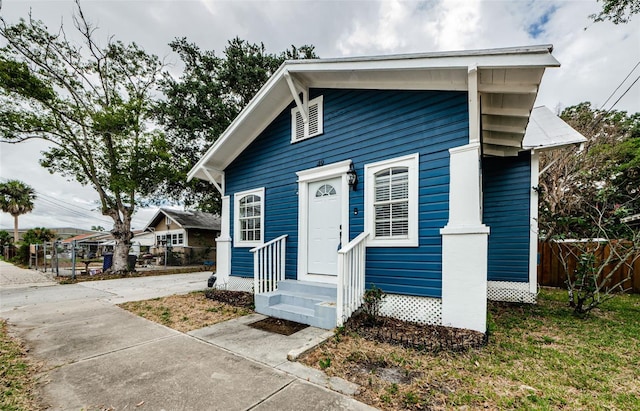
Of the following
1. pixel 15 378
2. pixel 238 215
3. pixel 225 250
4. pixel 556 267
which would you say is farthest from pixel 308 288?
pixel 556 267

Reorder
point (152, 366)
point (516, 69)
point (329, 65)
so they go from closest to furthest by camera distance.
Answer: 1. point (152, 366)
2. point (516, 69)
3. point (329, 65)

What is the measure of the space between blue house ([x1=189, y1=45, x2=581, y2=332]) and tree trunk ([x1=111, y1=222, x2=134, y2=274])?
7.56 meters

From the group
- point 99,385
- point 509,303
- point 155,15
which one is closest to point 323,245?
point 99,385

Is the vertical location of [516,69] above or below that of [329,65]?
below

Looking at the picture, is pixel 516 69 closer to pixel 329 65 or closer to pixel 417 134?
pixel 417 134

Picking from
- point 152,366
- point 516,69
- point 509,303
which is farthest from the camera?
point 509,303

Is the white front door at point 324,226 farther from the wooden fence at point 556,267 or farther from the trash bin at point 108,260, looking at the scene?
the trash bin at point 108,260

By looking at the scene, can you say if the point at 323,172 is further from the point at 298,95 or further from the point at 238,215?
the point at 238,215

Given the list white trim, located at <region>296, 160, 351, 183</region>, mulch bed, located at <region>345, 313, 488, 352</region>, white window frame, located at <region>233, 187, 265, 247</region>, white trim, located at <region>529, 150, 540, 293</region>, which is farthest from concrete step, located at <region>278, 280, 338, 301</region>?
white trim, located at <region>529, 150, 540, 293</region>

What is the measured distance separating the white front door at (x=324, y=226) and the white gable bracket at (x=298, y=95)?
1.47 meters

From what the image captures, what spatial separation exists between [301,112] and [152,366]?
4.77 meters

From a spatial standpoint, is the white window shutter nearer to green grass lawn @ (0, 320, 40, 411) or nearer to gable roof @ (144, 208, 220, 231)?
green grass lawn @ (0, 320, 40, 411)

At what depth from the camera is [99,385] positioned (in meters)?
2.57

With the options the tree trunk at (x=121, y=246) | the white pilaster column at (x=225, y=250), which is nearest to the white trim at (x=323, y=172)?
the white pilaster column at (x=225, y=250)
